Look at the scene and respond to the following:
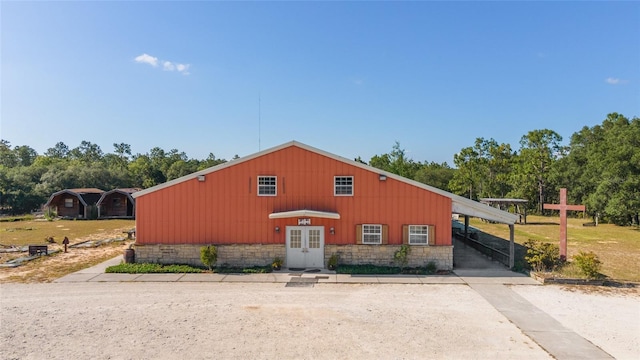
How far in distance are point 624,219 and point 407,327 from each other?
41.6 meters

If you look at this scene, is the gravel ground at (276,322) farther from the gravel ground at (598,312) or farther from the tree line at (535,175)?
the tree line at (535,175)

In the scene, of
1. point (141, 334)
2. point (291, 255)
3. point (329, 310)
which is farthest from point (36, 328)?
point (291, 255)

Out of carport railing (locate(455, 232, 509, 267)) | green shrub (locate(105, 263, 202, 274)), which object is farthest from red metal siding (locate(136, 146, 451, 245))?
carport railing (locate(455, 232, 509, 267))

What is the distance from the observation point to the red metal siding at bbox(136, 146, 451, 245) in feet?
60.1

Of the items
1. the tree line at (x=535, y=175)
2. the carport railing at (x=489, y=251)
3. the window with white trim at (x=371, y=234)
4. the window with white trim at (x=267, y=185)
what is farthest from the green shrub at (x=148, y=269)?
the tree line at (x=535, y=175)

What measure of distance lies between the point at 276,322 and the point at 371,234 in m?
8.15

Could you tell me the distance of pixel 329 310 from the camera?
486 inches

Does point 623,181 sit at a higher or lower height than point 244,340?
higher

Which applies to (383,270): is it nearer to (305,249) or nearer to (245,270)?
(305,249)

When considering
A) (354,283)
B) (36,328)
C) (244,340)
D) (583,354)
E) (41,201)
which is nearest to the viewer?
(583,354)

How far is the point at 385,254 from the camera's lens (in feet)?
59.4

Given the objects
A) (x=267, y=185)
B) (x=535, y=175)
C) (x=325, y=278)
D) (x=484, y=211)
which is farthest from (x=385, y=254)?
(x=535, y=175)

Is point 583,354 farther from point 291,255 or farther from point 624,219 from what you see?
point 624,219

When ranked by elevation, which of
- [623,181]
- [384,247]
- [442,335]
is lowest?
[442,335]
